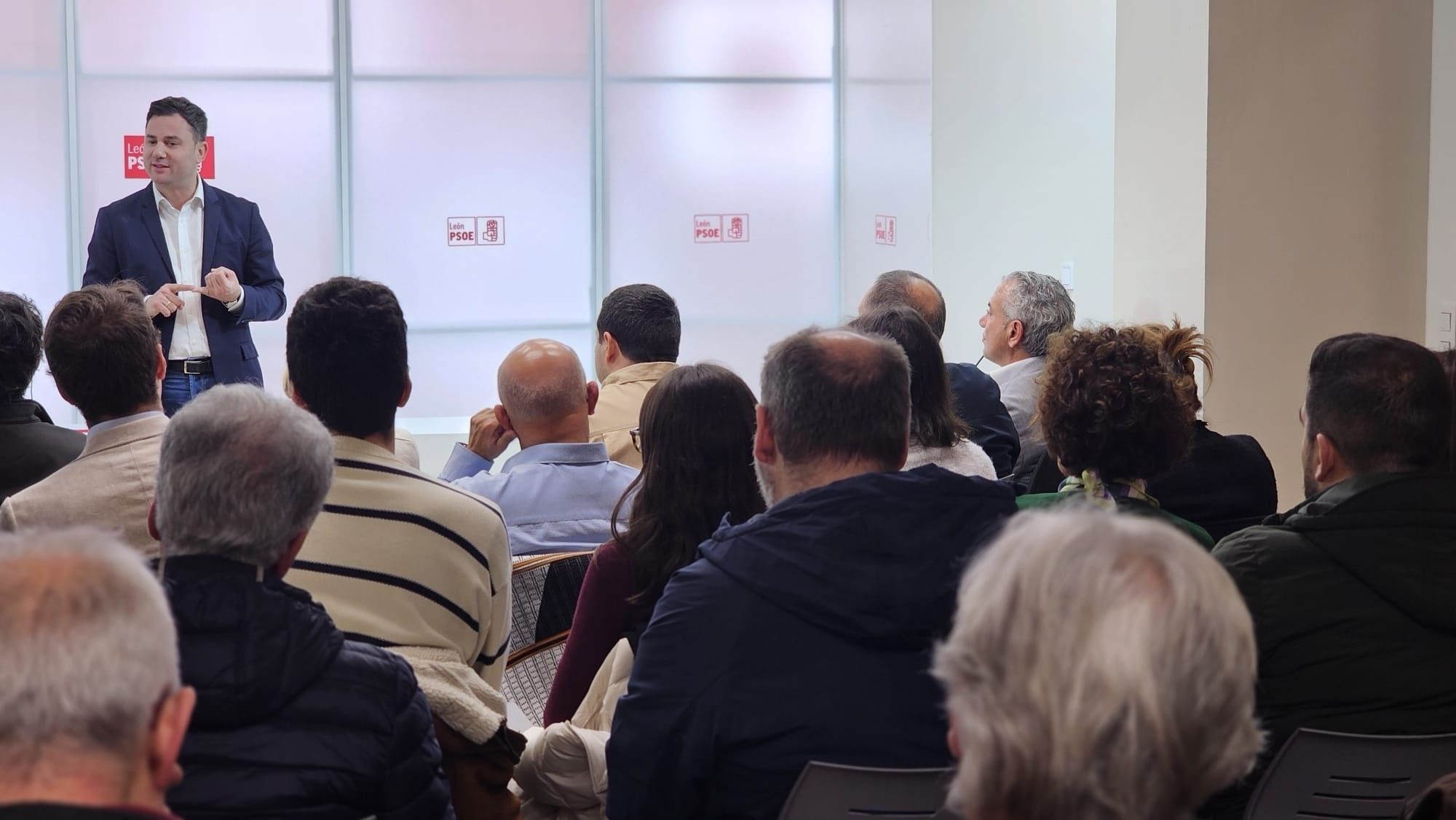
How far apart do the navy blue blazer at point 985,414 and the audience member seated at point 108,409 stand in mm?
2130

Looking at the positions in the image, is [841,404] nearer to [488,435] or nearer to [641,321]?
[488,435]

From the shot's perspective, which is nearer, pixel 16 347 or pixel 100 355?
pixel 100 355

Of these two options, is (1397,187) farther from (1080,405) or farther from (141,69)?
(141,69)

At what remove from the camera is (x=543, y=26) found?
27.4 feet

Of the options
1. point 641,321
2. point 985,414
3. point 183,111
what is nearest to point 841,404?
point 985,414

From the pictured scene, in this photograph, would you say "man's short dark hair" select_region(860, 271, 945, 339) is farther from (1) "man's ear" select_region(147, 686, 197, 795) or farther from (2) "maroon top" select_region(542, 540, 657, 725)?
(1) "man's ear" select_region(147, 686, 197, 795)

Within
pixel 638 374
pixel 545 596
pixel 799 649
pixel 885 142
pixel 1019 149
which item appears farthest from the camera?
pixel 885 142

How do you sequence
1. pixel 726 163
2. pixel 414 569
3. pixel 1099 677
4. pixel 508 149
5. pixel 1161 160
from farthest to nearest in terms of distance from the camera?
pixel 726 163 → pixel 508 149 → pixel 1161 160 → pixel 414 569 → pixel 1099 677

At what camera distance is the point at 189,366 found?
211 inches

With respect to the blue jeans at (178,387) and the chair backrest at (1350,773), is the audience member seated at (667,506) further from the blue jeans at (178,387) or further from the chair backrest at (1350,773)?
the blue jeans at (178,387)

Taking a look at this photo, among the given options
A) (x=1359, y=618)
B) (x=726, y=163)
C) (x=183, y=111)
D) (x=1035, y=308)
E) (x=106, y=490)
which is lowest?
(x=1359, y=618)

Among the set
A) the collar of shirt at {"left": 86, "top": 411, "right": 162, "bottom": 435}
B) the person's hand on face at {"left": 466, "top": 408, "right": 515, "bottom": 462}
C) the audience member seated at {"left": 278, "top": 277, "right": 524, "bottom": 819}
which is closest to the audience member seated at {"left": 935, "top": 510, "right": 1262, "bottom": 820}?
the audience member seated at {"left": 278, "top": 277, "right": 524, "bottom": 819}

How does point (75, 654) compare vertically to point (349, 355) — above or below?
below

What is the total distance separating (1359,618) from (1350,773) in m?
0.26
